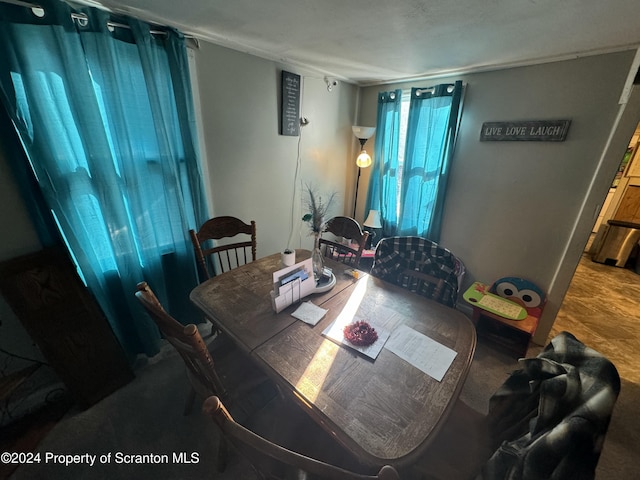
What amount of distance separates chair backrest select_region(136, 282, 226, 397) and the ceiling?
54.7 inches

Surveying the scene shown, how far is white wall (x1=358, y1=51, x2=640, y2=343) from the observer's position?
159 cm

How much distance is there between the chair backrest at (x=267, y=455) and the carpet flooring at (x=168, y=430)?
899 millimetres

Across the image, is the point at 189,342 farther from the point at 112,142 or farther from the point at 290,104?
the point at 290,104

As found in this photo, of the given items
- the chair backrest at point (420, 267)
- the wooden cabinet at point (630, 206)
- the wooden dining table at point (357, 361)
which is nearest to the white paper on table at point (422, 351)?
the wooden dining table at point (357, 361)

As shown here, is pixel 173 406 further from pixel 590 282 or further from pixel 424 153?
pixel 590 282

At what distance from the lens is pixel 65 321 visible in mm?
1383

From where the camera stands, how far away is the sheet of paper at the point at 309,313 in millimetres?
1172

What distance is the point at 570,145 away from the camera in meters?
1.70

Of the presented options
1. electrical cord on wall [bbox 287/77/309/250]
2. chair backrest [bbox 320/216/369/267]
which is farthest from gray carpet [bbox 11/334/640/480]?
electrical cord on wall [bbox 287/77/309/250]

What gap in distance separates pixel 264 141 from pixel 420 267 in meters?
1.63

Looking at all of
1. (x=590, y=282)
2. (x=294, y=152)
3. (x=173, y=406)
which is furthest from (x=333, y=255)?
(x=590, y=282)

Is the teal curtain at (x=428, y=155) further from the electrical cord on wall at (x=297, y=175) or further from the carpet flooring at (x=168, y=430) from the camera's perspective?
the carpet flooring at (x=168, y=430)

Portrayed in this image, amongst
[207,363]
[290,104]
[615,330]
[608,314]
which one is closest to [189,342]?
[207,363]

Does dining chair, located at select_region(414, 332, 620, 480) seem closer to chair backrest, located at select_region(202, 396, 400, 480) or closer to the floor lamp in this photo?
chair backrest, located at select_region(202, 396, 400, 480)
